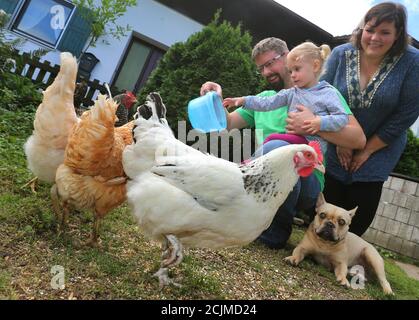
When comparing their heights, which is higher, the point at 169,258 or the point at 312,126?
the point at 312,126

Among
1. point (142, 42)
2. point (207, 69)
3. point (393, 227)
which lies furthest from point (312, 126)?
point (142, 42)

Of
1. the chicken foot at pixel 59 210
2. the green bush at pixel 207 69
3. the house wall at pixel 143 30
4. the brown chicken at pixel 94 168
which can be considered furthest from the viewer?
the house wall at pixel 143 30

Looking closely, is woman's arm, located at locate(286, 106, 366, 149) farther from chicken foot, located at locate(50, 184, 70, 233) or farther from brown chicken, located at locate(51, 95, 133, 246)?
chicken foot, located at locate(50, 184, 70, 233)

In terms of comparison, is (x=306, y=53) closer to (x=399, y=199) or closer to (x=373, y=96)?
(x=373, y=96)

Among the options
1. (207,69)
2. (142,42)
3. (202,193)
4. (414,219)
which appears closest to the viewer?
(202,193)

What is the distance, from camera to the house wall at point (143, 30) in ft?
26.1

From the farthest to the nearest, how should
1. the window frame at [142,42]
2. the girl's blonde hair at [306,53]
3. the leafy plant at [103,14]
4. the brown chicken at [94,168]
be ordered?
1. the window frame at [142,42]
2. the leafy plant at [103,14]
3. the girl's blonde hair at [306,53]
4. the brown chicken at [94,168]

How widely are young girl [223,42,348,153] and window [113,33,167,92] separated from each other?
18.7ft

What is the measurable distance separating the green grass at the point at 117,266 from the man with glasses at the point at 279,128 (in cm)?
23

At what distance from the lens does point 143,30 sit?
325 inches

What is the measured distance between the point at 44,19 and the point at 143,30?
75.0 inches

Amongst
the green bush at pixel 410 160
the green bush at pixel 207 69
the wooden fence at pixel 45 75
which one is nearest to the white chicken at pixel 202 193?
the green bush at pixel 207 69

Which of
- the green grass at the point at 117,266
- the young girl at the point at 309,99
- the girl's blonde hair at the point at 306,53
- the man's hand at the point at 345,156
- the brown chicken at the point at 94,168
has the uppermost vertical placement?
the girl's blonde hair at the point at 306,53

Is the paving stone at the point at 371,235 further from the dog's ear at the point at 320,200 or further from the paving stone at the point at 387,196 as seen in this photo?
the dog's ear at the point at 320,200
